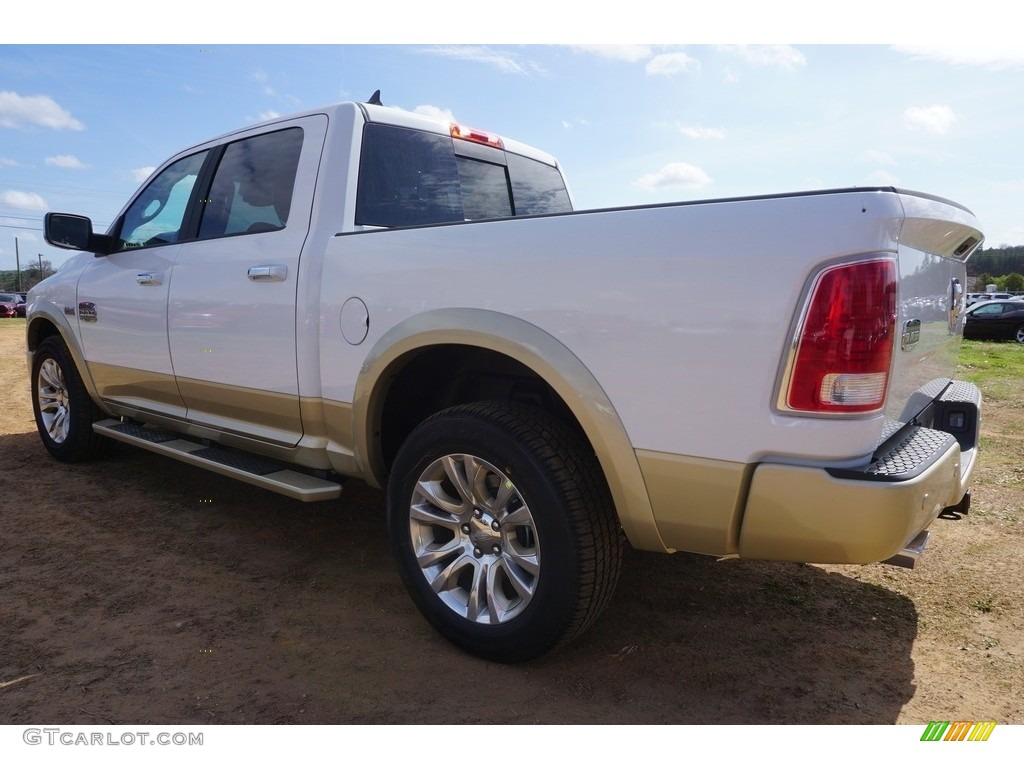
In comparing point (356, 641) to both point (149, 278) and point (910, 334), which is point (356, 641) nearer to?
point (910, 334)

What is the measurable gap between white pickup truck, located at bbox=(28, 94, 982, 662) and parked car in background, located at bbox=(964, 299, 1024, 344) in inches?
838

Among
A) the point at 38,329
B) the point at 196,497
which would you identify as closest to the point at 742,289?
the point at 196,497

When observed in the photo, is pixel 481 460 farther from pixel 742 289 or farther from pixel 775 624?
pixel 775 624

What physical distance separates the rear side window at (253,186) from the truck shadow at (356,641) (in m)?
1.64

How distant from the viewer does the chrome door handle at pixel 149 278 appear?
3.99 meters

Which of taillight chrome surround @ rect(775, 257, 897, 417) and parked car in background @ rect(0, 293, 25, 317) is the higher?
taillight chrome surround @ rect(775, 257, 897, 417)

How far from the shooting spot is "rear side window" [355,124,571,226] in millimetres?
3363

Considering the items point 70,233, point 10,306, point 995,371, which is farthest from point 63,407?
point 10,306

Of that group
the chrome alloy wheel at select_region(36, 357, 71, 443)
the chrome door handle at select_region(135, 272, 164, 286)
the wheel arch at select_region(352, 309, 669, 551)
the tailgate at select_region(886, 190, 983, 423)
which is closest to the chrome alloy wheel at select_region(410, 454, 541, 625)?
the wheel arch at select_region(352, 309, 669, 551)

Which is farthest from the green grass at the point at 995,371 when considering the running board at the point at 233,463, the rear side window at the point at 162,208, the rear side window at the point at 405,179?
the rear side window at the point at 162,208

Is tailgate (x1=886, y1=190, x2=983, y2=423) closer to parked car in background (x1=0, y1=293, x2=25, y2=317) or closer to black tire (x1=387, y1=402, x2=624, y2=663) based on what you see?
black tire (x1=387, y1=402, x2=624, y2=663)

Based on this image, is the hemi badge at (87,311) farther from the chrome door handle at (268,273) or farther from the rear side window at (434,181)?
the rear side window at (434,181)

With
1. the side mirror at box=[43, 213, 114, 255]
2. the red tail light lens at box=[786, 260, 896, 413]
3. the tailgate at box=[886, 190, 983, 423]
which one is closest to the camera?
the red tail light lens at box=[786, 260, 896, 413]

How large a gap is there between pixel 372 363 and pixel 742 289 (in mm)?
1480
